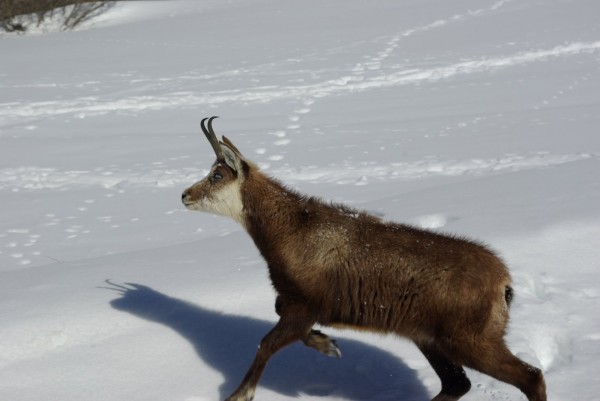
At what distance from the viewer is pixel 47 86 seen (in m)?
15.5

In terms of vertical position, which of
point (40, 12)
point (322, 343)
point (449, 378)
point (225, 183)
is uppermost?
point (225, 183)

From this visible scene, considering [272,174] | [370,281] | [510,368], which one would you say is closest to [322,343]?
[370,281]

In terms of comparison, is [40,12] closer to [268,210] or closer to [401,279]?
[268,210]

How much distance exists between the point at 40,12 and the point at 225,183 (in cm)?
2369

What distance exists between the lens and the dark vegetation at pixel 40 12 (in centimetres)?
2488

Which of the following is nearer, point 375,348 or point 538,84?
point 375,348

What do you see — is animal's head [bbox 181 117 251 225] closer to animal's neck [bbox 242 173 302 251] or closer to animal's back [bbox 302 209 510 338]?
animal's neck [bbox 242 173 302 251]

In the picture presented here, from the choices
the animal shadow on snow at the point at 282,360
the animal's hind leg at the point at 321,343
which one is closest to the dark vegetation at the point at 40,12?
the animal shadow on snow at the point at 282,360

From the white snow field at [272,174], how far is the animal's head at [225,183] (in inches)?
31.6

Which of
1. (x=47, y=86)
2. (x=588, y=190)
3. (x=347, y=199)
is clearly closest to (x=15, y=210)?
(x=347, y=199)

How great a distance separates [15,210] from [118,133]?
144 inches

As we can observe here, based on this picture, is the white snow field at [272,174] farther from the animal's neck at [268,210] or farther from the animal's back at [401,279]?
the animal's neck at [268,210]

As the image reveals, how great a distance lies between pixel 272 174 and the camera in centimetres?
952

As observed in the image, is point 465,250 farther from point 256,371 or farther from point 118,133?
point 118,133
